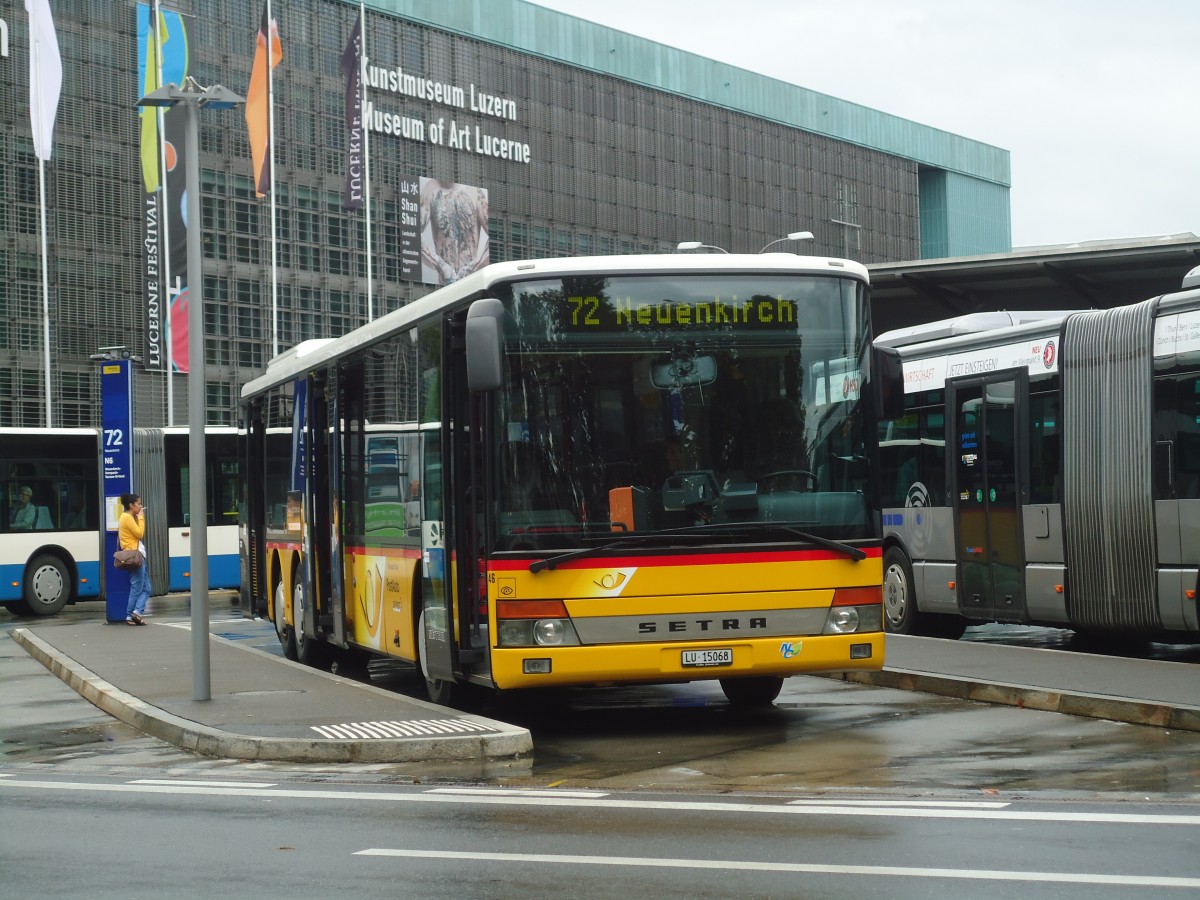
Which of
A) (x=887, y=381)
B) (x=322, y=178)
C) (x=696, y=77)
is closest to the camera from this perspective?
(x=887, y=381)

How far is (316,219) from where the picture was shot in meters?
69.9

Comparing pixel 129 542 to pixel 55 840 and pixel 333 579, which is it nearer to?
pixel 333 579

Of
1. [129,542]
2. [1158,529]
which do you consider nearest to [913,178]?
[129,542]

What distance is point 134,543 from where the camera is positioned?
957 inches

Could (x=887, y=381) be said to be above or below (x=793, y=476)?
above

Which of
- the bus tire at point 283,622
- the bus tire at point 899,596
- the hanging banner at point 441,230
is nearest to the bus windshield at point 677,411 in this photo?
the bus tire at point 899,596

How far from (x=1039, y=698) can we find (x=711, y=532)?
2967mm

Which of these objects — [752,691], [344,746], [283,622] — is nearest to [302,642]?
[283,622]

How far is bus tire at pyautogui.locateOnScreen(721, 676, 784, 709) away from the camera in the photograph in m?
13.2

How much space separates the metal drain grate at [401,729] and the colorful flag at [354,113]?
49876 millimetres

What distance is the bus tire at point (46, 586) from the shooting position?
29797mm

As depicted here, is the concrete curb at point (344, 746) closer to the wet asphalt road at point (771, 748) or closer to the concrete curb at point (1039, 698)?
the wet asphalt road at point (771, 748)

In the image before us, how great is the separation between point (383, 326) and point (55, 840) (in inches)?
258

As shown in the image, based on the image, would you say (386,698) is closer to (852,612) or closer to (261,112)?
(852,612)
